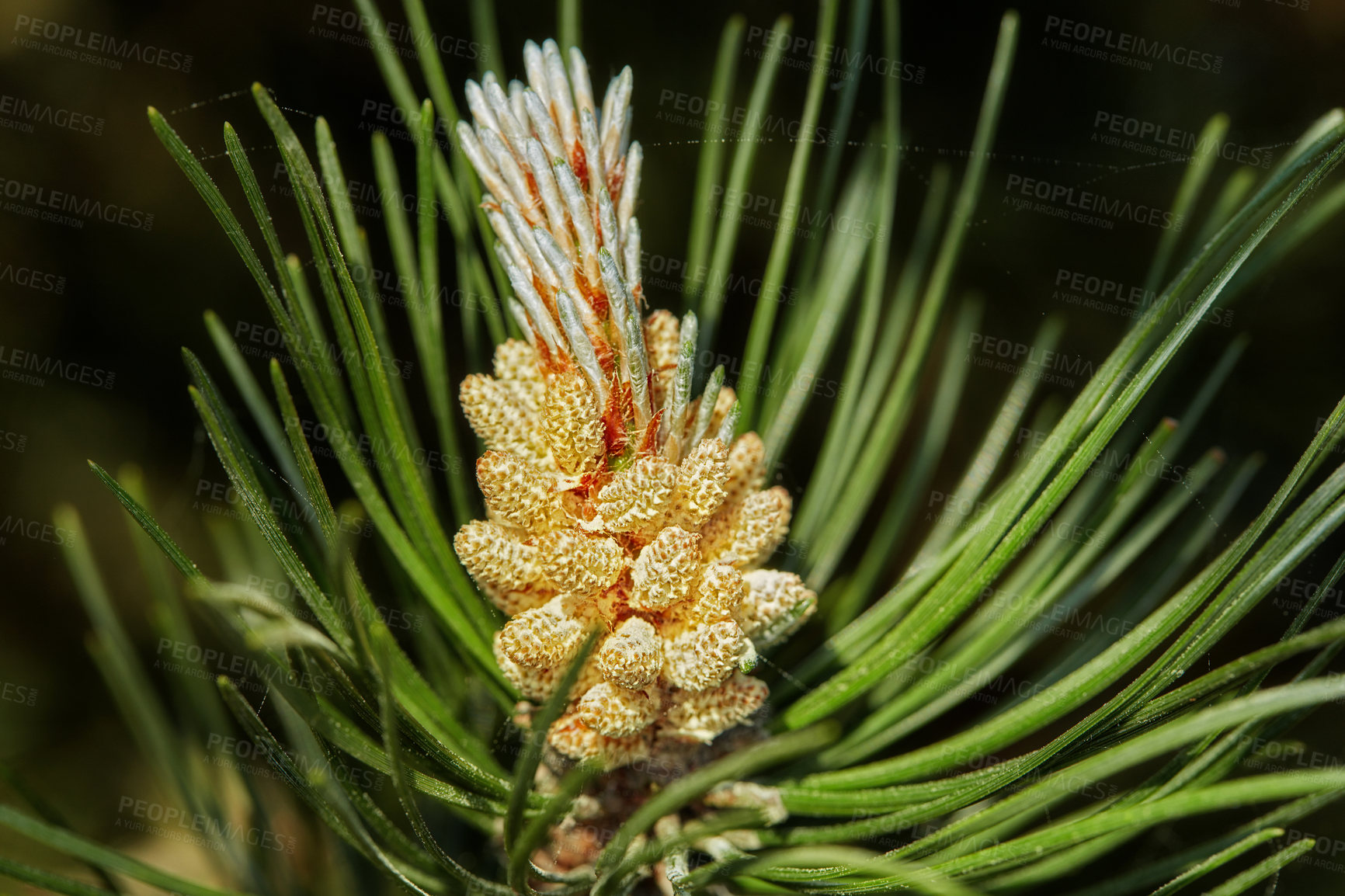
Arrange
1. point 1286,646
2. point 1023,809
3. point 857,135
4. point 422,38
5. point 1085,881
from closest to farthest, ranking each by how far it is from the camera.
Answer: point 1286,646 < point 1023,809 < point 422,38 < point 1085,881 < point 857,135

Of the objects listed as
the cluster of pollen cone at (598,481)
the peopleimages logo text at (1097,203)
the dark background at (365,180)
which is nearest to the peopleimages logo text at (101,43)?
the dark background at (365,180)

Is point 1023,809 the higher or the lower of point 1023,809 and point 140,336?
the lower

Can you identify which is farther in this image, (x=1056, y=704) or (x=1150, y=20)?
(x=1150, y=20)

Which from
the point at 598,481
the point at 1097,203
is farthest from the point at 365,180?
the point at 1097,203

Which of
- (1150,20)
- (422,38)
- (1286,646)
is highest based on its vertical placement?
(1150,20)

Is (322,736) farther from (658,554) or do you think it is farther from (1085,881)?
(1085,881)

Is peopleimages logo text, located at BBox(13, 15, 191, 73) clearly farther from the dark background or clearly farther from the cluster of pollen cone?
the cluster of pollen cone

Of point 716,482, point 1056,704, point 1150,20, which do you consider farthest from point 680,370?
point 1150,20
